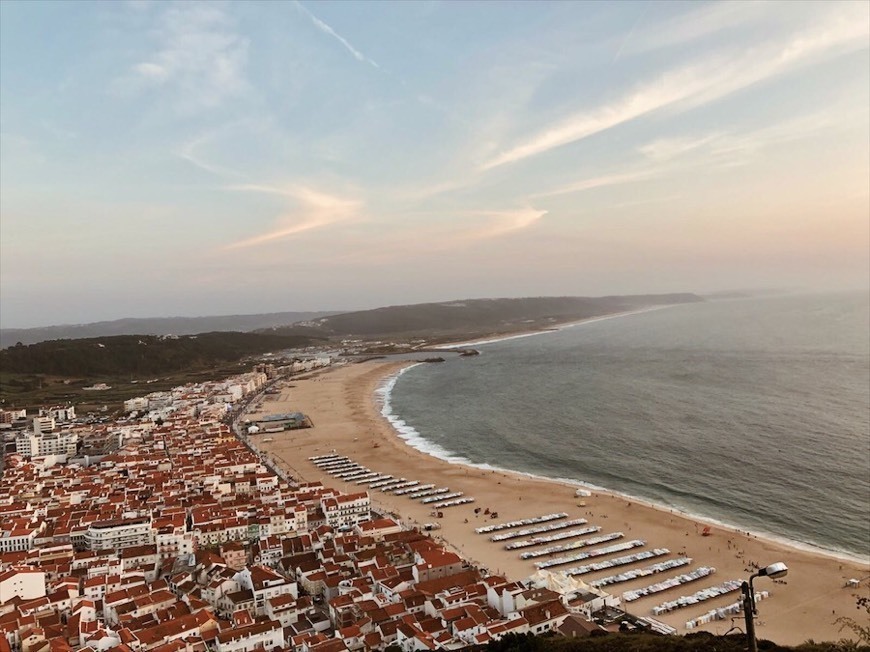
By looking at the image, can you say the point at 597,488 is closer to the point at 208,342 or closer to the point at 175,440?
the point at 175,440

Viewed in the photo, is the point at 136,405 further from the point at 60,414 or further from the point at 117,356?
the point at 117,356

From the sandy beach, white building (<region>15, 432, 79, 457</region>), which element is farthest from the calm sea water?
white building (<region>15, 432, 79, 457</region>)

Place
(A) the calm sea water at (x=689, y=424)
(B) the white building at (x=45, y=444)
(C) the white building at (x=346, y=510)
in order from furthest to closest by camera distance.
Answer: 1. (B) the white building at (x=45, y=444)
2. (A) the calm sea water at (x=689, y=424)
3. (C) the white building at (x=346, y=510)

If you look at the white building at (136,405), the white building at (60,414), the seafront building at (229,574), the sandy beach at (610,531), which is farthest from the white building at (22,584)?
the white building at (136,405)

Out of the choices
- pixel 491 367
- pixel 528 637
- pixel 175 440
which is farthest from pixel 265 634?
pixel 491 367

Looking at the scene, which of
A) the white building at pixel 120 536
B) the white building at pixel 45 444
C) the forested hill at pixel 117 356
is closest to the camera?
the white building at pixel 120 536

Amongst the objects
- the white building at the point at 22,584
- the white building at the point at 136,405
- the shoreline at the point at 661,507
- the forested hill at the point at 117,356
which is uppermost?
the forested hill at the point at 117,356

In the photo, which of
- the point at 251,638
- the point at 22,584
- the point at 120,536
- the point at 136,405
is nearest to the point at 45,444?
the point at 136,405

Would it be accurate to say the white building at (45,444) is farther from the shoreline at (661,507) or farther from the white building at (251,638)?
the white building at (251,638)
